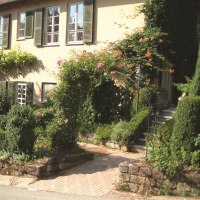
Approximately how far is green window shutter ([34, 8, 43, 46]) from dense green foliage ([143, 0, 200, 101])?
6236 millimetres

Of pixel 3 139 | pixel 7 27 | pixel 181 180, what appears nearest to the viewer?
pixel 181 180

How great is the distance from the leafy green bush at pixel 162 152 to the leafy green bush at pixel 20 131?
10.6ft

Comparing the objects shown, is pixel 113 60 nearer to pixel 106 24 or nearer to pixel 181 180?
pixel 106 24

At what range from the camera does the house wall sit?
16953 millimetres

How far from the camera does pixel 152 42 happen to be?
1562 centimetres

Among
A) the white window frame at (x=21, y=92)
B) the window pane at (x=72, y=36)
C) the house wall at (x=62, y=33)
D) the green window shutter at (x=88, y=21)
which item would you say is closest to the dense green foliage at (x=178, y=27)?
the house wall at (x=62, y=33)

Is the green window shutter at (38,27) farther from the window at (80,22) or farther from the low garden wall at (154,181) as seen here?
the low garden wall at (154,181)

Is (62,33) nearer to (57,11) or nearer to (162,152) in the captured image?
(57,11)

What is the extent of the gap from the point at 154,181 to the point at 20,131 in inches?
153

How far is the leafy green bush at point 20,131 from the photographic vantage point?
10953 mm

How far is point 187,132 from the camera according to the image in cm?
938

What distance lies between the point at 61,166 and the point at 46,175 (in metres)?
0.61

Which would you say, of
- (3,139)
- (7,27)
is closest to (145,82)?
(3,139)

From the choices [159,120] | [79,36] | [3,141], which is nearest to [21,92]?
[79,36]
